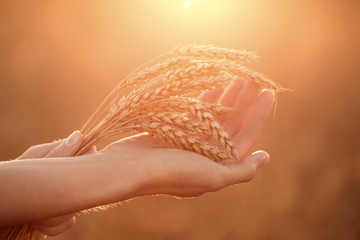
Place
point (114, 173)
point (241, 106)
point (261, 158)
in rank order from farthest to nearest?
point (241, 106)
point (261, 158)
point (114, 173)

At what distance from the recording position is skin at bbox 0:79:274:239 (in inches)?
45.8

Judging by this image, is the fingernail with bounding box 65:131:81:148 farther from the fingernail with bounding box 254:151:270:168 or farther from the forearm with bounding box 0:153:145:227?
the fingernail with bounding box 254:151:270:168

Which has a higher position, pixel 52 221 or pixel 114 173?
pixel 114 173

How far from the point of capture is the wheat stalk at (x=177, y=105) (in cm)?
131

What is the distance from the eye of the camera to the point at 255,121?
65.0 inches

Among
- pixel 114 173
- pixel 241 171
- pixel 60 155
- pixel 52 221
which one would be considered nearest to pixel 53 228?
pixel 52 221

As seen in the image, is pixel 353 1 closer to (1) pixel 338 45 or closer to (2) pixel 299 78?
(1) pixel 338 45

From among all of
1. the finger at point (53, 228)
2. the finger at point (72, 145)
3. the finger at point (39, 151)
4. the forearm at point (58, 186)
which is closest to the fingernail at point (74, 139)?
the finger at point (72, 145)

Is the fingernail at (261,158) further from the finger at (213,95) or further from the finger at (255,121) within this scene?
the finger at (213,95)

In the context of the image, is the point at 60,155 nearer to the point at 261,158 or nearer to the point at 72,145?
the point at 72,145

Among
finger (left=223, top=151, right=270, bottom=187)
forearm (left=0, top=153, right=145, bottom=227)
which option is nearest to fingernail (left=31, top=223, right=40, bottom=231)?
forearm (left=0, top=153, right=145, bottom=227)

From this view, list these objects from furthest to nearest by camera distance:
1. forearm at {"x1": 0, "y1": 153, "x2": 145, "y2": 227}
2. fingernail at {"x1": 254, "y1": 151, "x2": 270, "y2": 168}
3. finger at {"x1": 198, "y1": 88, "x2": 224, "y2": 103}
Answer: finger at {"x1": 198, "y1": 88, "x2": 224, "y2": 103} < fingernail at {"x1": 254, "y1": 151, "x2": 270, "y2": 168} < forearm at {"x1": 0, "y1": 153, "x2": 145, "y2": 227}

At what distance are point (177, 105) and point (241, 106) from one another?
0.49m

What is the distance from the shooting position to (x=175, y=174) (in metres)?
1.36
